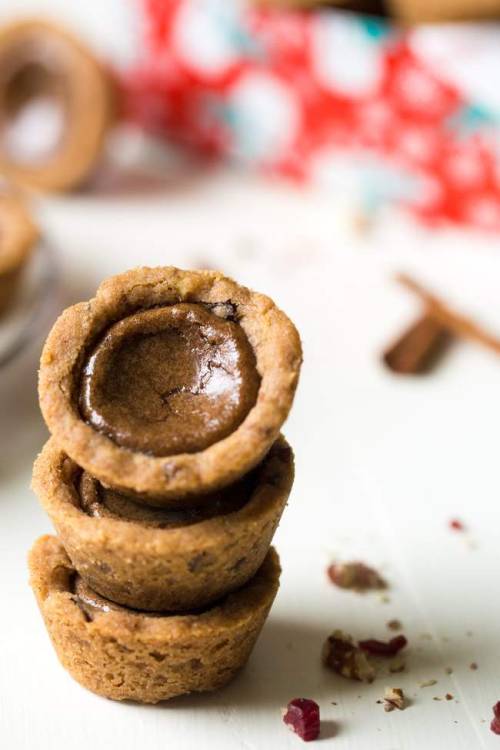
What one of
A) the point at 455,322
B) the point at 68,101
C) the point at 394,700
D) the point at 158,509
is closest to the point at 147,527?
the point at 158,509

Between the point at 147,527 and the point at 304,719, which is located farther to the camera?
the point at 304,719

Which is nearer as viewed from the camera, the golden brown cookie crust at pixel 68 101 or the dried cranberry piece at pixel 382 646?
the dried cranberry piece at pixel 382 646

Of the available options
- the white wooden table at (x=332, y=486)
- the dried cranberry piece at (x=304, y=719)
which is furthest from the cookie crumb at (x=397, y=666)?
the dried cranberry piece at (x=304, y=719)

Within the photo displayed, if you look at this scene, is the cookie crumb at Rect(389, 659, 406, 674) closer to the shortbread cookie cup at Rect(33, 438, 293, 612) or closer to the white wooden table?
the white wooden table

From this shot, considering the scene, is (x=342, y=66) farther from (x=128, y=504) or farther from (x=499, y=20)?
(x=128, y=504)

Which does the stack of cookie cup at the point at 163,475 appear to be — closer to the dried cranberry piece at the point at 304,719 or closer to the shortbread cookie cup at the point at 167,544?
the shortbread cookie cup at the point at 167,544

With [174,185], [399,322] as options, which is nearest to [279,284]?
[399,322]

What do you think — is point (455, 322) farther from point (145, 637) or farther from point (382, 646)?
point (145, 637)
